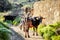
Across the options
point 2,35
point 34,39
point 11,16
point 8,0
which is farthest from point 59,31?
point 8,0

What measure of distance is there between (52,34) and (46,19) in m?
6.00

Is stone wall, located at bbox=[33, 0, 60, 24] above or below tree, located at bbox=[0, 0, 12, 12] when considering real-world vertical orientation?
above

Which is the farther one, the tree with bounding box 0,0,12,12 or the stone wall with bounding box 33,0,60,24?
the tree with bounding box 0,0,12,12

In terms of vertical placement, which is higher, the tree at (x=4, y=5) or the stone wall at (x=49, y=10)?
the stone wall at (x=49, y=10)

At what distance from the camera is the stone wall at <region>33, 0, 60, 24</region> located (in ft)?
41.1

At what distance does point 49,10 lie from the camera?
544 inches

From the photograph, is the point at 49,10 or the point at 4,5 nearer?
the point at 49,10

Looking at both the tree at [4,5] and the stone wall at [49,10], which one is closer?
the stone wall at [49,10]

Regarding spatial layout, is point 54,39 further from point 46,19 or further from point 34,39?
point 46,19

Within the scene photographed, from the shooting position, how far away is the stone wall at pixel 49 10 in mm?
12520

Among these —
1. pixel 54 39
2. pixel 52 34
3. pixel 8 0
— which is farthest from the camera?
pixel 8 0

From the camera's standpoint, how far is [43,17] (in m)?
14.4

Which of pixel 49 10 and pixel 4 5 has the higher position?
pixel 49 10

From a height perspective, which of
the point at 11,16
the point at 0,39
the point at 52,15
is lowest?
the point at 11,16
